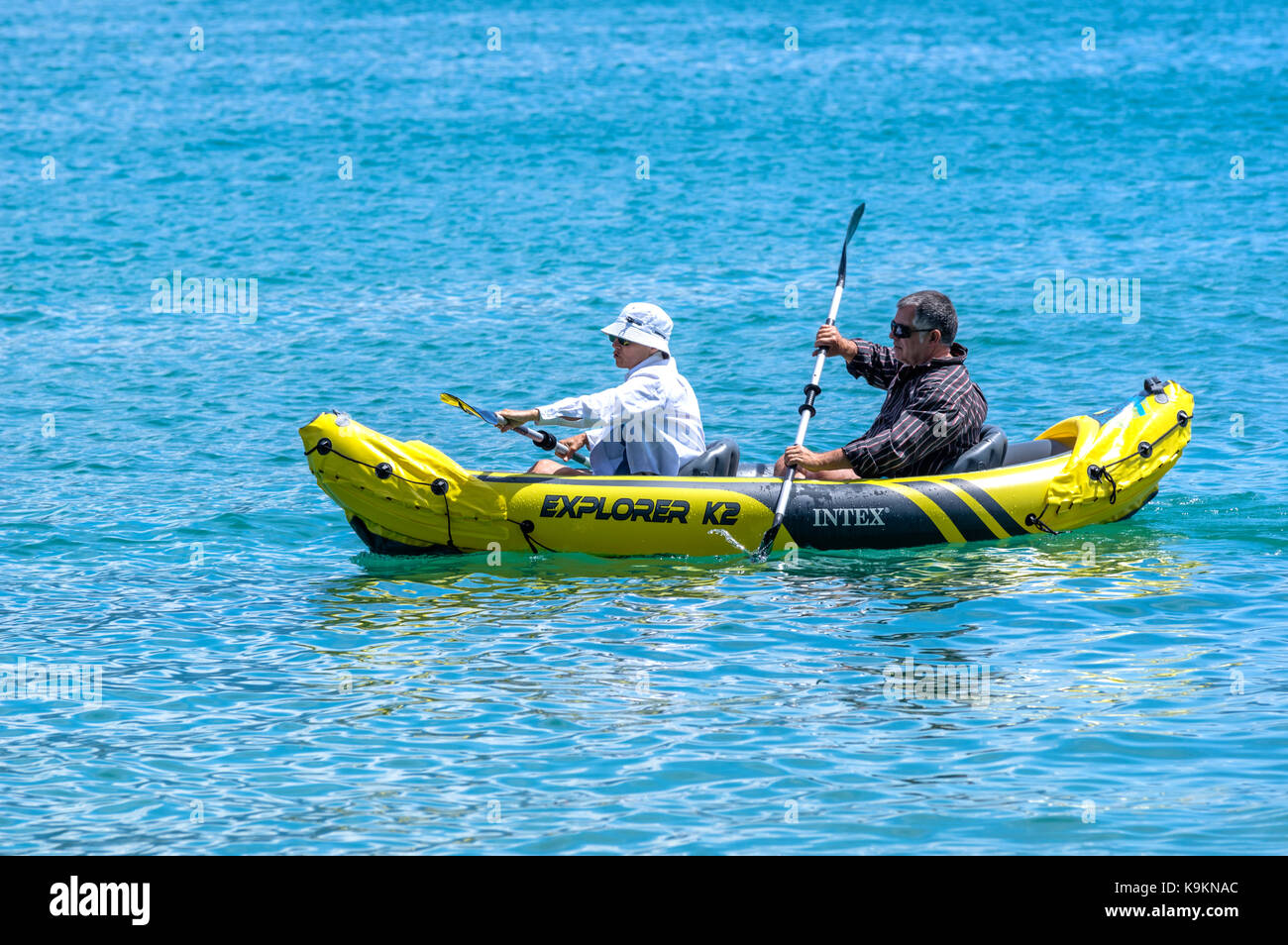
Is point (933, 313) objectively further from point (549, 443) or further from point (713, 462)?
point (549, 443)

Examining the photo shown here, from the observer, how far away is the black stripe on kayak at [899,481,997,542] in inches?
378

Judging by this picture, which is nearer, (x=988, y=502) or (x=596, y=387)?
(x=988, y=502)

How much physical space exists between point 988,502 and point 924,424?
0.59 m

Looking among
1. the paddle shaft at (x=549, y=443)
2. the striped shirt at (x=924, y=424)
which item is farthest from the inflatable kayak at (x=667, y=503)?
the paddle shaft at (x=549, y=443)

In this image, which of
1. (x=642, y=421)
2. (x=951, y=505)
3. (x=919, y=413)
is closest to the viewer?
(x=951, y=505)

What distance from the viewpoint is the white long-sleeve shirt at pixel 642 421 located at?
9.52 metres

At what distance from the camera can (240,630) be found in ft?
28.5

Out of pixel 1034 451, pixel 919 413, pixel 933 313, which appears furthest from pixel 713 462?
pixel 1034 451

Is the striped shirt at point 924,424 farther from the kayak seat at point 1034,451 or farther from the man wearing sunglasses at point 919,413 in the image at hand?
the kayak seat at point 1034,451

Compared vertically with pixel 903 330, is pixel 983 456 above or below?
below

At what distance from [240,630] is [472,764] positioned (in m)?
2.45

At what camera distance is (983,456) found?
9.94 m
